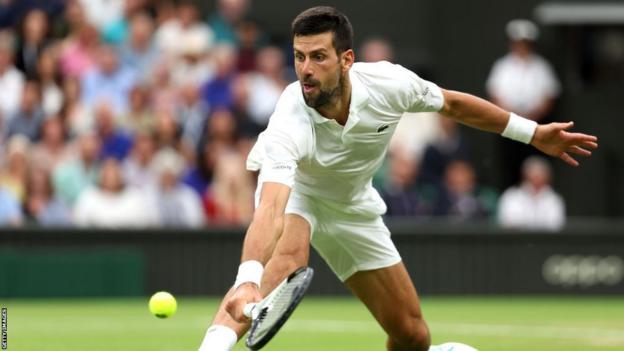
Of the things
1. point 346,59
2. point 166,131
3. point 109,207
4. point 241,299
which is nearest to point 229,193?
point 166,131

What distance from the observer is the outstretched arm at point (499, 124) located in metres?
8.32

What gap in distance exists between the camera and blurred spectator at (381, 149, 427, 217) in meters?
16.4

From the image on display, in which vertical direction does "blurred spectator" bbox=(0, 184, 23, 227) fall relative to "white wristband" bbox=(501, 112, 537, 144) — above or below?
below

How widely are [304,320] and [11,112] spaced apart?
4889 mm

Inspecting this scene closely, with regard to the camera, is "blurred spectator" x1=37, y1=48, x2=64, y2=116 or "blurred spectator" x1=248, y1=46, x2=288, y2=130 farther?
"blurred spectator" x1=248, y1=46, x2=288, y2=130

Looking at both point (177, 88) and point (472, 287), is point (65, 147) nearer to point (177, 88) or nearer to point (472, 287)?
point (177, 88)

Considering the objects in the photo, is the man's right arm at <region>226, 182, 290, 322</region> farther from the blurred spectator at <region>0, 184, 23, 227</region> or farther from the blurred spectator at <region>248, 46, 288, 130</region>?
the blurred spectator at <region>248, 46, 288, 130</region>

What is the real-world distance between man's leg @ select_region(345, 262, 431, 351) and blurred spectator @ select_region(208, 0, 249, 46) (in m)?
9.71

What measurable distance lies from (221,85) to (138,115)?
1.18m

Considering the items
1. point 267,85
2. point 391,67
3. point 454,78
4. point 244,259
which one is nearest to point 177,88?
point 267,85

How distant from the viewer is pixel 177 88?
17078 mm

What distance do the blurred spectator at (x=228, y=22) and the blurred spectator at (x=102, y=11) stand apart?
1.25 m

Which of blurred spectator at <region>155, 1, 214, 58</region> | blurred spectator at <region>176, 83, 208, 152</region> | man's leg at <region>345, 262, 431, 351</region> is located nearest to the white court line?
man's leg at <region>345, 262, 431, 351</region>

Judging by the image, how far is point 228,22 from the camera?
59.3 feet
